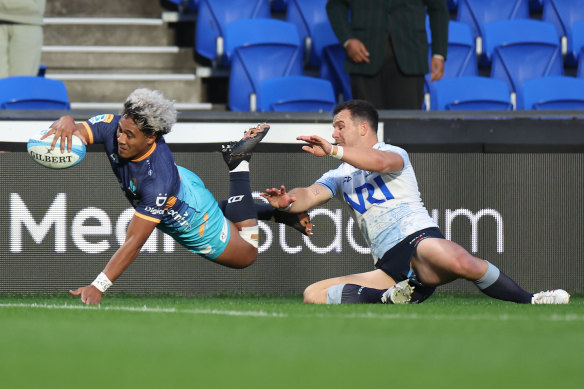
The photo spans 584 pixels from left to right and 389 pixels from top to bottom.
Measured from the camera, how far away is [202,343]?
3.56 m

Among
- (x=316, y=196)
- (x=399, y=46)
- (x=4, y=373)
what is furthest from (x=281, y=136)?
(x=4, y=373)

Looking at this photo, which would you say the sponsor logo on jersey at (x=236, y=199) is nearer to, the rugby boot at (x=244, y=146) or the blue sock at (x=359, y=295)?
the rugby boot at (x=244, y=146)

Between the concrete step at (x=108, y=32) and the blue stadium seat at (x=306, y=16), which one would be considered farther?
the concrete step at (x=108, y=32)

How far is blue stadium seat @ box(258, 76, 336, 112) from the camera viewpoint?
348 inches

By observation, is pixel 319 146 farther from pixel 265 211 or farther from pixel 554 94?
pixel 554 94

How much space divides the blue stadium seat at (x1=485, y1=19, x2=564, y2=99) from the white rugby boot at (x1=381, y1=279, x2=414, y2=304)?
509 centimetres

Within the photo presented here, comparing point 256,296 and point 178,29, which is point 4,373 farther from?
point 178,29

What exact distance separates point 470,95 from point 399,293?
389cm

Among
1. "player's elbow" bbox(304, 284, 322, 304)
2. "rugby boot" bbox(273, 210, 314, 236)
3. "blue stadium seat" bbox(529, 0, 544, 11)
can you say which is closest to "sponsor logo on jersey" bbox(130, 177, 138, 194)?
"rugby boot" bbox(273, 210, 314, 236)

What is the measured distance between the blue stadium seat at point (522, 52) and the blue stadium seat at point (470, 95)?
105cm

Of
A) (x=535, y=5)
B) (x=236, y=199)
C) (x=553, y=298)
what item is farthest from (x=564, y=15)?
(x=236, y=199)

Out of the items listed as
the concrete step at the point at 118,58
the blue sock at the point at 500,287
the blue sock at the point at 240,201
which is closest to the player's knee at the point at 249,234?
the blue sock at the point at 240,201

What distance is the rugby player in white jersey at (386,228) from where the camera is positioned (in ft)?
18.6

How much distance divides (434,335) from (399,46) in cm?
488
